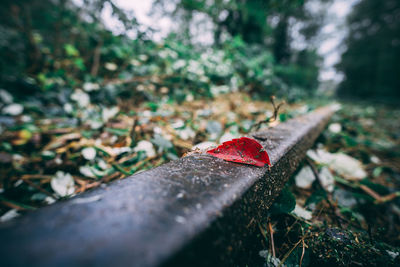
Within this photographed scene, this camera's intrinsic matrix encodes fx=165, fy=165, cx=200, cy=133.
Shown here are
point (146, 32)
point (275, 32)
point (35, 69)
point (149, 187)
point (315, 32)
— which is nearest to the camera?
point (149, 187)

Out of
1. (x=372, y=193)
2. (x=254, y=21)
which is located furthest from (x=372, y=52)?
(x=372, y=193)

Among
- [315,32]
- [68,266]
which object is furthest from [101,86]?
[315,32]

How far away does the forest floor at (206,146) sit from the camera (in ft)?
1.71

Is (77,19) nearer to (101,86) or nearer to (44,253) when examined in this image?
(101,86)

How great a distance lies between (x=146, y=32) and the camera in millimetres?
1853

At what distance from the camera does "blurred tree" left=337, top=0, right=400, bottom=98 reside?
31.8ft

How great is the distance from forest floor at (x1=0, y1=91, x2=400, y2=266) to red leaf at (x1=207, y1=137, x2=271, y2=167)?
8.9 inches

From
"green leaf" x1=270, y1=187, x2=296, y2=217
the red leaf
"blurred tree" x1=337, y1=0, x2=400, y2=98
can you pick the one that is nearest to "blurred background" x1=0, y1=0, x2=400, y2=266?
"green leaf" x1=270, y1=187, x2=296, y2=217

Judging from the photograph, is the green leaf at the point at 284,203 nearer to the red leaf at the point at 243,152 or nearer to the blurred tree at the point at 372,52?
the red leaf at the point at 243,152

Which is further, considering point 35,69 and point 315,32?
point 315,32

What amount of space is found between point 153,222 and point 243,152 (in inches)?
13.3

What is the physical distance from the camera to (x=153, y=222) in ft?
0.90

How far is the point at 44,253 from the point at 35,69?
8.92ft

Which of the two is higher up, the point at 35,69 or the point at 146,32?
the point at 146,32
